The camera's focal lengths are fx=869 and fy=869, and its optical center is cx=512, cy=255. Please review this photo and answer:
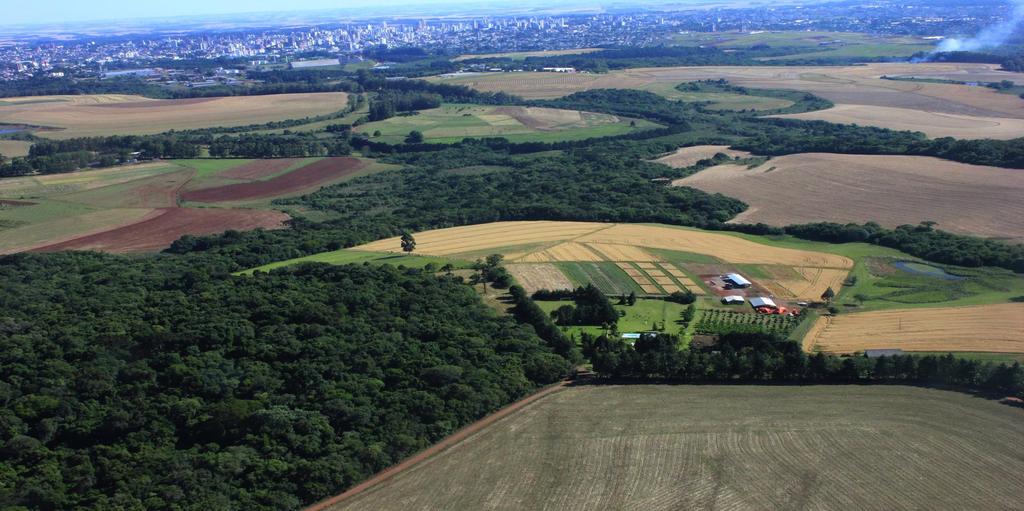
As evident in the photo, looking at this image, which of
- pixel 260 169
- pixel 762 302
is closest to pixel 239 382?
pixel 762 302

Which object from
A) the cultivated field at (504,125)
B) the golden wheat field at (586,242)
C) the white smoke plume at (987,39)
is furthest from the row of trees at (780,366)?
the white smoke plume at (987,39)

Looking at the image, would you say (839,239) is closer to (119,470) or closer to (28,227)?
(119,470)

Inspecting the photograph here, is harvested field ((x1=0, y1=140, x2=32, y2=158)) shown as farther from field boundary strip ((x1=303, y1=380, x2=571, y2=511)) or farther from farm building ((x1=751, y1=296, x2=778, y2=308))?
farm building ((x1=751, y1=296, x2=778, y2=308))

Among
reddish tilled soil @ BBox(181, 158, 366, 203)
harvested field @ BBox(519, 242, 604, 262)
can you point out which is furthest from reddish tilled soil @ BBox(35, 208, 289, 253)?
harvested field @ BBox(519, 242, 604, 262)

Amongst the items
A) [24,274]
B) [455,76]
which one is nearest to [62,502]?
[24,274]

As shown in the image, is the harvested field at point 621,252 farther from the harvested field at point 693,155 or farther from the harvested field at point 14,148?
the harvested field at point 14,148
